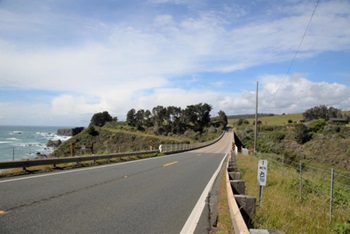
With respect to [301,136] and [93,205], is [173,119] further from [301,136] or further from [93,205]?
[93,205]

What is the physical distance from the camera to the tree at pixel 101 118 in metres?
155

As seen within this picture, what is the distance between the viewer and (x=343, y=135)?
257 ft

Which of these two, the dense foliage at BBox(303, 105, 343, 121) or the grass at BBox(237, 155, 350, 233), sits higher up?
the dense foliage at BBox(303, 105, 343, 121)

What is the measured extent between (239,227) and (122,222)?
274cm

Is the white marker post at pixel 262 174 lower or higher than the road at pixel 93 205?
higher

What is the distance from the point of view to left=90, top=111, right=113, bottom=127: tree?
155 metres

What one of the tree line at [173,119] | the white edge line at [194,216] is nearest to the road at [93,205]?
the white edge line at [194,216]

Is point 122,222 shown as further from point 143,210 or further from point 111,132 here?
point 111,132

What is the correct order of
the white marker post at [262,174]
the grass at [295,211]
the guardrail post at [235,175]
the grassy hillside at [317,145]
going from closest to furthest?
1. the grass at [295,211]
2. the white marker post at [262,174]
3. the guardrail post at [235,175]
4. the grassy hillside at [317,145]

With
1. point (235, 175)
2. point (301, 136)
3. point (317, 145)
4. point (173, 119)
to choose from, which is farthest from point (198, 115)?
point (235, 175)

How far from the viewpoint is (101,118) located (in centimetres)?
15788

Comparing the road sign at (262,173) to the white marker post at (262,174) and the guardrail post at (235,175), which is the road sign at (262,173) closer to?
the white marker post at (262,174)

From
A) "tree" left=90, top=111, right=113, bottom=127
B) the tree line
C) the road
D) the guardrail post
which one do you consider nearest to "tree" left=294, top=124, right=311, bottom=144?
the tree line

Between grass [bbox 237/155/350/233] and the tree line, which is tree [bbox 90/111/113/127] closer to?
the tree line
